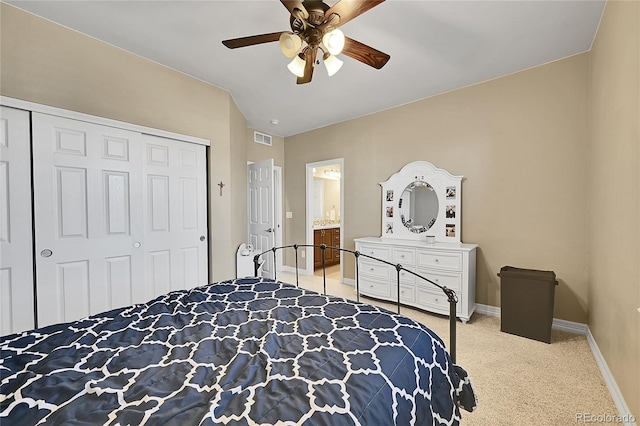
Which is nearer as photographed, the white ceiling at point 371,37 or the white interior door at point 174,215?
the white ceiling at point 371,37

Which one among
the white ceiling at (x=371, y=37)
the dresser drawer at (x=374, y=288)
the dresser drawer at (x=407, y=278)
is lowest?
the dresser drawer at (x=374, y=288)

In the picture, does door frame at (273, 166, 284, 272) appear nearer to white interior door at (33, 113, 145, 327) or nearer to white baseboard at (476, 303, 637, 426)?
white interior door at (33, 113, 145, 327)

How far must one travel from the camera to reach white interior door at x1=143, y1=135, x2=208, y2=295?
2.76 meters

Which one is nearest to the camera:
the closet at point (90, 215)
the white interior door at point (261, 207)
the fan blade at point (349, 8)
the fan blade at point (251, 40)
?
the fan blade at point (349, 8)

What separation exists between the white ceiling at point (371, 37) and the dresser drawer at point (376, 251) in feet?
6.51

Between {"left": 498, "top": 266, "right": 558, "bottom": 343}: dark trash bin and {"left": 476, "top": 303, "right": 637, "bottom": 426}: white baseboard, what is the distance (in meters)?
0.34

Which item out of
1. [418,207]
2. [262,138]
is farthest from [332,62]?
[262,138]

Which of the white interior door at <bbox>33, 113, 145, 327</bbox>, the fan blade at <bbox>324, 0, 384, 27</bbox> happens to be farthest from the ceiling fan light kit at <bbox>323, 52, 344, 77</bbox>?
the white interior door at <bbox>33, 113, 145, 327</bbox>

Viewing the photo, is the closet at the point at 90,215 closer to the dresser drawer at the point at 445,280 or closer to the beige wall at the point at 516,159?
the dresser drawer at the point at 445,280

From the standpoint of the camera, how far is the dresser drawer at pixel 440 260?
9.87 feet

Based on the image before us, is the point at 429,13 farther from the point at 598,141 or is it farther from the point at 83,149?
the point at 83,149

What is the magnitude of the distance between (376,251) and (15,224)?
3.46m

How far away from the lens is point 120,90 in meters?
2.57

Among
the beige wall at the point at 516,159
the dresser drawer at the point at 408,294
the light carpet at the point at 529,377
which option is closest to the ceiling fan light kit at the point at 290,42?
the beige wall at the point at 516,159
